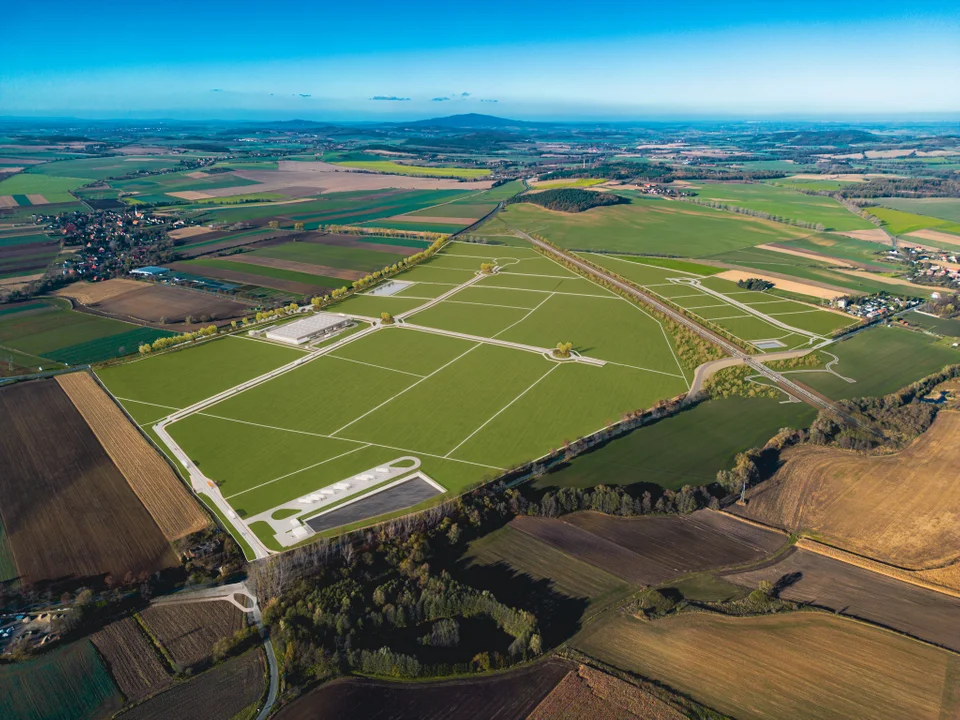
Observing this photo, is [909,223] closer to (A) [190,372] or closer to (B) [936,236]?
(B) [936,236]

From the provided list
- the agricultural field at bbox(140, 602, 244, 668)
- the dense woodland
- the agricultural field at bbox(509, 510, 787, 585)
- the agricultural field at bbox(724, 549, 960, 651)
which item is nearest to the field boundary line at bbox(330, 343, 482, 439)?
the agricultural field at bbox(140, 602, 244, 668)

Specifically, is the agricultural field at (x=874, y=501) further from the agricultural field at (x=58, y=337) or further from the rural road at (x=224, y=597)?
the agricultural field at (x=58, y=337)

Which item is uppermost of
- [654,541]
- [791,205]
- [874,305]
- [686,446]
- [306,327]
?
[791,205]

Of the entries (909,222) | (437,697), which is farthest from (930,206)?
(437,697)

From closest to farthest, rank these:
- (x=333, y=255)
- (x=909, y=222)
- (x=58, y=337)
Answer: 1. (x=58, y=337)
2. (x=333, y=255)
3. (x=909, y=222)

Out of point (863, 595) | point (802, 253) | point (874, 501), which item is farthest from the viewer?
point (802, 253)
